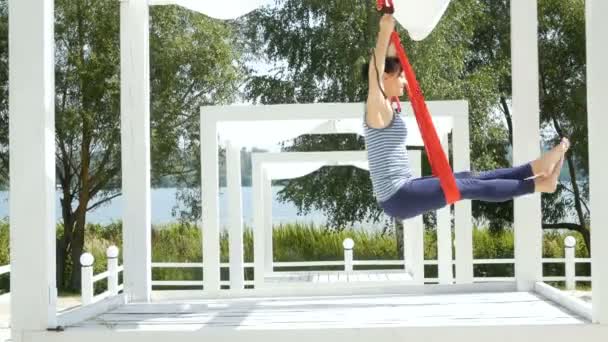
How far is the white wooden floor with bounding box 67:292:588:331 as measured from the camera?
5242 millimetres

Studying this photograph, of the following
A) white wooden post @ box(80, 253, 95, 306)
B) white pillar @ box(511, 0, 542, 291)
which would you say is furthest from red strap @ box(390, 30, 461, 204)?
white wooden post @ box(80, 253, 95, 306)

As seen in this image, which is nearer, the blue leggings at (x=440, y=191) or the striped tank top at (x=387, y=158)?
the blue leggings at (x=440, y=191)

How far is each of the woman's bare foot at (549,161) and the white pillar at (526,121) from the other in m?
2.04

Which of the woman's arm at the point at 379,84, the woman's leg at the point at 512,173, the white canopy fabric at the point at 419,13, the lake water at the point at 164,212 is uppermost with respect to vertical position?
the white canopy fabric at the point at 419,13

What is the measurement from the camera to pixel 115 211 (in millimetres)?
21859

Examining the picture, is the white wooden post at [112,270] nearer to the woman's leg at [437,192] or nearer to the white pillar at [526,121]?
the white pillar at [526,121]

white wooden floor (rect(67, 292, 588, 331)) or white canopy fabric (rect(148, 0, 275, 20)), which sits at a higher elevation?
white canopy fabric (rect(148, 0, 275, 20))

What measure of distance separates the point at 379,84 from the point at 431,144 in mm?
637

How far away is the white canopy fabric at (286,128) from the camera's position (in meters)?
9.96

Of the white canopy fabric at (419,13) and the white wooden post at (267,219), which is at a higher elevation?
the white canopy fabric at (419,13)

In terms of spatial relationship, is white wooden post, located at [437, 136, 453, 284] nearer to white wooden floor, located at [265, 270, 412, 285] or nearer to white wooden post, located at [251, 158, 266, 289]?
white wooden floor, located at [265, 270, 412, 285]

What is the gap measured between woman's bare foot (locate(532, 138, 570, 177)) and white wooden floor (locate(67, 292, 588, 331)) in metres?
0.87

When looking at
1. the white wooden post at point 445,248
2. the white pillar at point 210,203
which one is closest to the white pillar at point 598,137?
the white pillar at point 210,203

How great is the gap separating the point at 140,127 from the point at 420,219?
4.90 m
